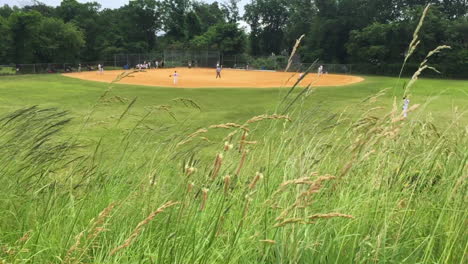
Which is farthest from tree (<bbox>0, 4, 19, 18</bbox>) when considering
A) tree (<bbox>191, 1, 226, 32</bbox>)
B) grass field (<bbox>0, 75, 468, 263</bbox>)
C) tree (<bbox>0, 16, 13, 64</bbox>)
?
grass field (<bbox>0, 75, 468, 263</bbox>)

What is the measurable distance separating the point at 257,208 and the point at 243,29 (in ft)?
278

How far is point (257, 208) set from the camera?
2.78m

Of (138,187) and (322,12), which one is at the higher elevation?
(322,12)

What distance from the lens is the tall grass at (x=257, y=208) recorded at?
211 centimetres

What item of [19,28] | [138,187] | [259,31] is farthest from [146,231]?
[259,31]

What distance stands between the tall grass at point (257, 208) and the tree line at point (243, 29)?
5629cm

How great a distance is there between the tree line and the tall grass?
56285 mm

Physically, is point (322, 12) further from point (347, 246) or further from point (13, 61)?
point (347, 246)

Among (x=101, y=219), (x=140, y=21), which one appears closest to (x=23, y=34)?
(x=140, y=21)

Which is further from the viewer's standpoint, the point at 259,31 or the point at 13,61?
the point at 259,31

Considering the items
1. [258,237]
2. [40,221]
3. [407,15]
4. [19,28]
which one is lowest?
[40,221]

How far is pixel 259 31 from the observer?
94125 mm

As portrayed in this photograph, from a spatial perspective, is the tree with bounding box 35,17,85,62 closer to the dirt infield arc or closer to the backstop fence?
the backstop fence

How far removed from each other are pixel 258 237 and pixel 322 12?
7968cm
